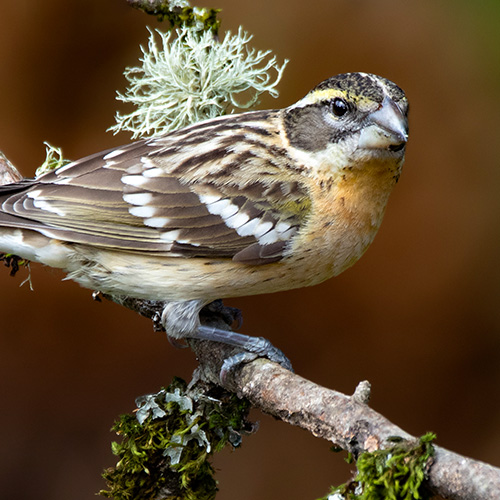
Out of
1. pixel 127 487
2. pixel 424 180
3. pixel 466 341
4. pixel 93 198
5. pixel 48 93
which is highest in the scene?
pixel 48 93

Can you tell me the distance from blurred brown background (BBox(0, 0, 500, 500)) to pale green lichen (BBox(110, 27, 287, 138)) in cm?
94

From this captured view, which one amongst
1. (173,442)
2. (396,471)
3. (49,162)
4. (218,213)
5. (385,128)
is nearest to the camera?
(396,471)

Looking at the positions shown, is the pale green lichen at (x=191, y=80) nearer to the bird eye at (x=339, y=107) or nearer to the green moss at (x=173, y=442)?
the bird eye at (x=339, y=107)

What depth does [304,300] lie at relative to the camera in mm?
4637

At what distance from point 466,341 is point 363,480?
2.71 m

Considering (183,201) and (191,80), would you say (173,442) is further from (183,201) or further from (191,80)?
(191,80)

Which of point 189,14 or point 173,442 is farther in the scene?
point 189,14

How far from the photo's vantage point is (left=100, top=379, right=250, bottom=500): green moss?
9.64ft

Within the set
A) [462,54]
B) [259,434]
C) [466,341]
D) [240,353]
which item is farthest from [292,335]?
[462,54]

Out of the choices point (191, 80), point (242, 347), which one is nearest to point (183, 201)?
Result: point (242, 347)

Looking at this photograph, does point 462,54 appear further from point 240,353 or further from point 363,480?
point 363,480

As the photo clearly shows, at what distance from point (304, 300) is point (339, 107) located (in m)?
1.91

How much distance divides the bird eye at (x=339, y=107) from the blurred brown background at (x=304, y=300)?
5.38 ft

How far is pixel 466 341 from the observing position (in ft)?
14.9
